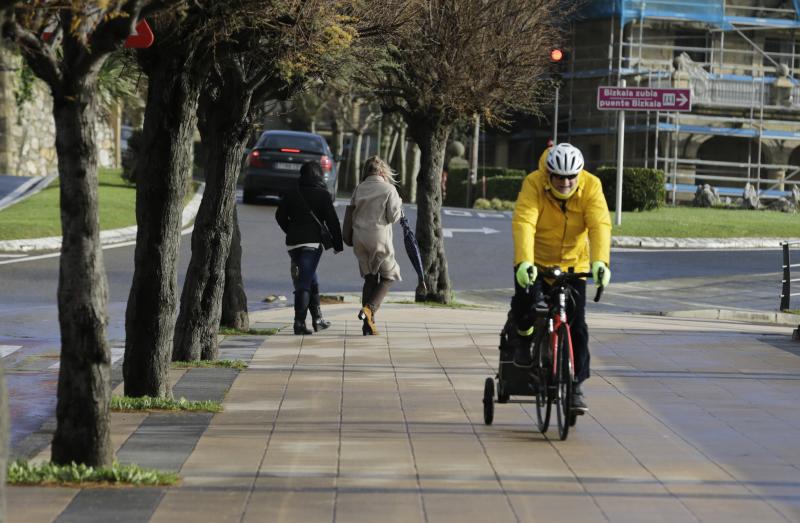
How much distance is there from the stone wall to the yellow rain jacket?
32.7 meters

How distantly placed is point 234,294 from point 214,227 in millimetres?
2767

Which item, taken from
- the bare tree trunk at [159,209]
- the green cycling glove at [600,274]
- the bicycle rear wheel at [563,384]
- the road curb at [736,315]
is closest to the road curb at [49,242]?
the road curb at [736,315]

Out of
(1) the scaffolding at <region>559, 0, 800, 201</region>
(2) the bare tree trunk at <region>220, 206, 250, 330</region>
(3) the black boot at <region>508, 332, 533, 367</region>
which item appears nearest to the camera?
(3) the black boot at <region>508, 332, 533, 367</region>

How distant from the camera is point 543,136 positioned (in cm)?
6028

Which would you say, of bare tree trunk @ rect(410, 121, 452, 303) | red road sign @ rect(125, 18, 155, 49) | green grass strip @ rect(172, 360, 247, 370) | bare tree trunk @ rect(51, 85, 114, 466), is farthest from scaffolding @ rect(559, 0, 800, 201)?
bare tree trunk @ rect(51, 85, 114, 466)

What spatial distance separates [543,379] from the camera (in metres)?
8.58

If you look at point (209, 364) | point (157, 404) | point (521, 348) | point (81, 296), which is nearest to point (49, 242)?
point (209, 364)

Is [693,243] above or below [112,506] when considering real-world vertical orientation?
below

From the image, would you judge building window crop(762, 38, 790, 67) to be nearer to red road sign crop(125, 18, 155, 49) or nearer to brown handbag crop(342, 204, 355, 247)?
brown handbag crop(342, 204, 355, 247)

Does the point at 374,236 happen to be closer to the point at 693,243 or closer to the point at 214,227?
the point at 214,227

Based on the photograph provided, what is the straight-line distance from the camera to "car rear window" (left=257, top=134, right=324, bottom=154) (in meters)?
33.5

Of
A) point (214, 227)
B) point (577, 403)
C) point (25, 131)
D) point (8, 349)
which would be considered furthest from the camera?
point (25, 131)

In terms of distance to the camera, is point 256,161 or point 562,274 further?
point 256,161

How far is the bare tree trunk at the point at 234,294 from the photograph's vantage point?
568 inches
